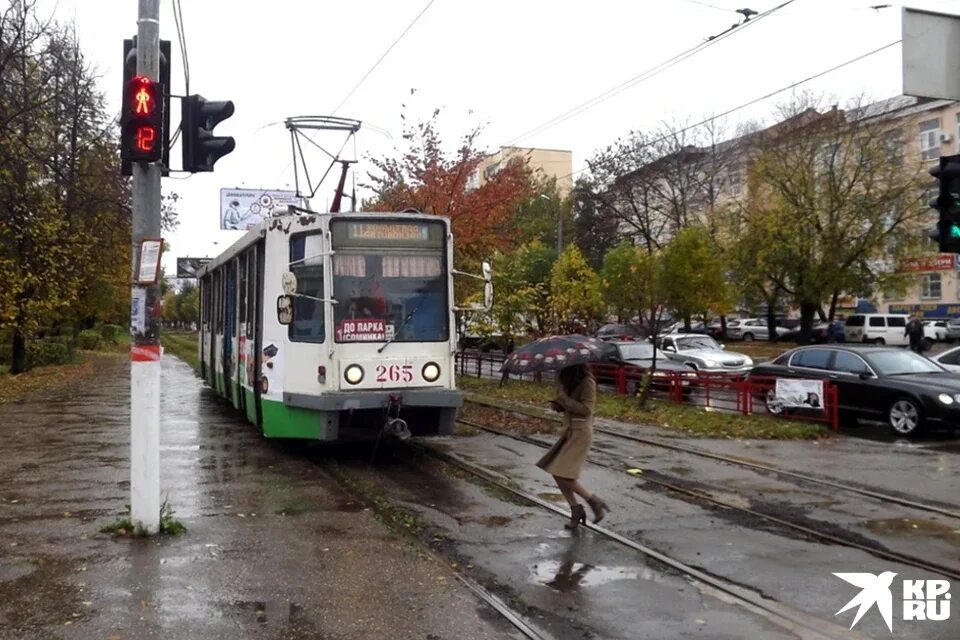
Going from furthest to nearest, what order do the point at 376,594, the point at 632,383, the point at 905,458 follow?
the point at 632,383
the point at 905,458
the point at 376,594

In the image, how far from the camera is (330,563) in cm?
680

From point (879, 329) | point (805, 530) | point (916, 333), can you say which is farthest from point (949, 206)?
point (879, 329)

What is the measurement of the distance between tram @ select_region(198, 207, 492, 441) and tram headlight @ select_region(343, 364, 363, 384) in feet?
0.04

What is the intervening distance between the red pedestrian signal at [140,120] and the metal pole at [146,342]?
0.15 metres

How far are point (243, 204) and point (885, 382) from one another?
27.6 metres

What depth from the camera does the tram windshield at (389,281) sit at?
35.2 ft

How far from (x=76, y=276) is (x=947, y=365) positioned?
22124 mm

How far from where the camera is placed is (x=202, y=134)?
775 cm

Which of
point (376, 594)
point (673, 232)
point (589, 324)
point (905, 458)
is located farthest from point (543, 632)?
point (673, 232)

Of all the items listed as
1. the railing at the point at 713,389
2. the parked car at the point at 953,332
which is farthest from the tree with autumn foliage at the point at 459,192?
the parked car at the point at 953,332

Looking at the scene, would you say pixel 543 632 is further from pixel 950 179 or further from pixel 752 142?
pixel 752 142

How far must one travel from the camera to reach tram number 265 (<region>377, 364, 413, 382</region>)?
35.2 feet

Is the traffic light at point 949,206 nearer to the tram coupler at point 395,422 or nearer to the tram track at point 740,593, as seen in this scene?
the tram track at point 740,593

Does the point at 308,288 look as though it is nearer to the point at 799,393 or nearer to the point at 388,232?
the point at 388,232
